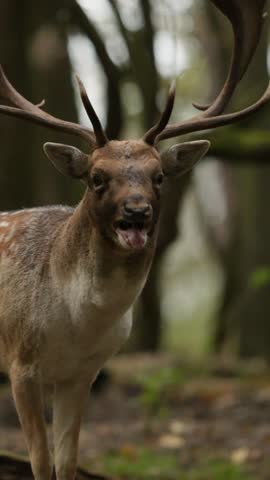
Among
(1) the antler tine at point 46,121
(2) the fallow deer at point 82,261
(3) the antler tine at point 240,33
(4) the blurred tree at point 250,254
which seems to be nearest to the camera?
(2) the fallow deer at point 82,261

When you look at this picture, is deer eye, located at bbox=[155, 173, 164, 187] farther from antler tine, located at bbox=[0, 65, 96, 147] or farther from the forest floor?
the forest floor

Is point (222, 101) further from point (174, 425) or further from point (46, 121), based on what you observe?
point (174, 425)

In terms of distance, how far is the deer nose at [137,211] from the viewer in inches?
236

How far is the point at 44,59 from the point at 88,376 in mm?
8390

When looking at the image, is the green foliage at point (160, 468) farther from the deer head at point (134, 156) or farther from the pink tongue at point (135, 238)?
the pink tongue at point (135, 238)

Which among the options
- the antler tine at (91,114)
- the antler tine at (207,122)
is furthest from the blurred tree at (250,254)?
the antler tine at (91,114)

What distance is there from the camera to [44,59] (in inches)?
576

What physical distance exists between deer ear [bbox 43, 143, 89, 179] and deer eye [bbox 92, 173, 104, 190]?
8.9 inches

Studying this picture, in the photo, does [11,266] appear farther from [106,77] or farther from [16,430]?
[106,77]

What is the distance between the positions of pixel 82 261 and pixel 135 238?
0.79 metres

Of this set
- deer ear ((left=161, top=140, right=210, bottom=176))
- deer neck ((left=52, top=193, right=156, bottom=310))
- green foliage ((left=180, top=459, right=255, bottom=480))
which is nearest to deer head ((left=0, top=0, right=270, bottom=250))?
deer ear ((left=161, top=140, right=210, bottom=176))

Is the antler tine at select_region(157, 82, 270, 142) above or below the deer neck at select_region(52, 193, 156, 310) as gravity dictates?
above

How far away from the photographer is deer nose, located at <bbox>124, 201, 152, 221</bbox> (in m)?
6.00

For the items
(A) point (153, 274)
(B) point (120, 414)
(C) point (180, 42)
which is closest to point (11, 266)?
(B) point (120, 414)
